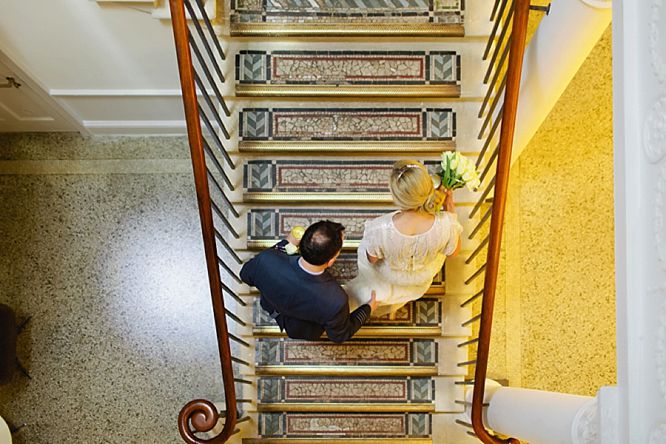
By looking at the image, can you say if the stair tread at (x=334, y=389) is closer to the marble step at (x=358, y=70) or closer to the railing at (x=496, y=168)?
the railing at (x=496, y=168)

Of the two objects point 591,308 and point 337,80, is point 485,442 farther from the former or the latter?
point 337,80

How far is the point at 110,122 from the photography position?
209 inches

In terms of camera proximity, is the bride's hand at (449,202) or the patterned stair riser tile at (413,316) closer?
the bride's hand at (449,202)

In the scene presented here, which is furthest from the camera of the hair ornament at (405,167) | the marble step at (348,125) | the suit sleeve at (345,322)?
the marble step at (348,125)

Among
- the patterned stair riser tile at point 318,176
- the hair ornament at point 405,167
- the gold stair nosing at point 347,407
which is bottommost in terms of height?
the gold stair nosing at point 347,407

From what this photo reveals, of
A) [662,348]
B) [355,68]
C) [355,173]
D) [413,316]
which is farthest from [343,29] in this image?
[662,348]

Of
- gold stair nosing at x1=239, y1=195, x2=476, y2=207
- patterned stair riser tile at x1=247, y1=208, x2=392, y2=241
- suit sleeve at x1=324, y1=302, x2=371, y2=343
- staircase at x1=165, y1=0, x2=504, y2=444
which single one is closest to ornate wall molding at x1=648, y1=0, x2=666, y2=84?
staircase at x1=165, y1=0, x2=504, y2=444

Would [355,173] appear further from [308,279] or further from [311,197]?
[308,279]

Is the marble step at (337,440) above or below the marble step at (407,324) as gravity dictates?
below

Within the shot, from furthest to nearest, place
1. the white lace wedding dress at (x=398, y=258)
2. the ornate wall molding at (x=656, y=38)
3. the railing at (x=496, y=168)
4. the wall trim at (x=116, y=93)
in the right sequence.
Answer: the wall trim at (x=116, y=93), the white lace wedding dress at (x=398, y=258), the railing at (x=496, y=168), the ornate wall molding at (x=656, y=38)

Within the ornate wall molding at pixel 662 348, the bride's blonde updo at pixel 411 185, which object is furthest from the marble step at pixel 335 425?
the ornate wall molding at pixel 662 348

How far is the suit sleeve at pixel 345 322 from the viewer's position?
11.7ft

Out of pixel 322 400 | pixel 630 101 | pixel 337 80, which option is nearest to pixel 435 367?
pixel 322 400

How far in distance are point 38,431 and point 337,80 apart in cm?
345
